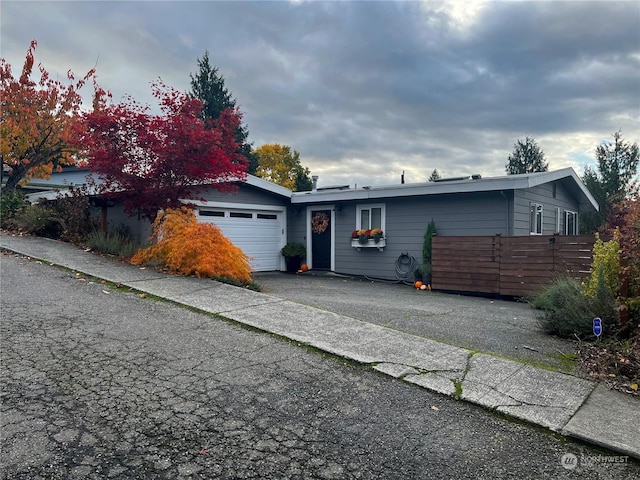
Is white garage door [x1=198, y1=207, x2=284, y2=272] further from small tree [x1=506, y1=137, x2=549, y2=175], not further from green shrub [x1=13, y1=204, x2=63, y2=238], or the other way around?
small tree [x1=506, y1=137, x2=549, y2=175]

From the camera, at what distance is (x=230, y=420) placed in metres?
3.03

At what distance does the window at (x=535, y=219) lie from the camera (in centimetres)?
1183

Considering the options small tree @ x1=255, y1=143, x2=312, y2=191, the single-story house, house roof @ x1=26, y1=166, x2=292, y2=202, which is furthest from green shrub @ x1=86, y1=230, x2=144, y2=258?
small tree @ x1=255, y1=143, x2=312, y2=191

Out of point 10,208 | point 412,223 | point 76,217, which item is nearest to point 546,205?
point 412,223

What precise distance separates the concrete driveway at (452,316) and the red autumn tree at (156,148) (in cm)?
338

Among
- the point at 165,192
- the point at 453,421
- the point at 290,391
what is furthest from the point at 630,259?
the point at 165,192

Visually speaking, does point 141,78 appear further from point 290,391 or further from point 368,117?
point 290,391

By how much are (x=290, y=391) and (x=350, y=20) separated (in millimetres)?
8584

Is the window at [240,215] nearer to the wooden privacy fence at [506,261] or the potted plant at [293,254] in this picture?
the potted plant at [293,254]

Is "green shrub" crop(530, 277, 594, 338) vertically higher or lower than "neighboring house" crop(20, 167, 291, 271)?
lower

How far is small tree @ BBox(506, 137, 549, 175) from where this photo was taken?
26375 mm

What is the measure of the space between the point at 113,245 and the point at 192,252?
284cm

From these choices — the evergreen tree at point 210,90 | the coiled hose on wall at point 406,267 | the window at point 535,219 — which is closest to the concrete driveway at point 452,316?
the coiled hose on wall at point 406,267

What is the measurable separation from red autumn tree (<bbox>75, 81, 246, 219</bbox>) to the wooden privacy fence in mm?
5659
